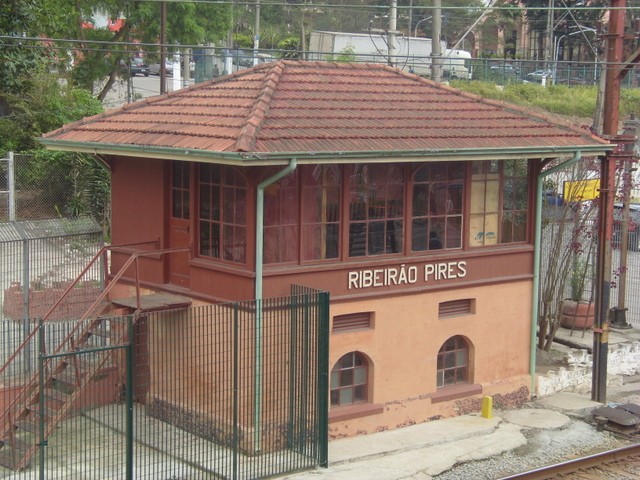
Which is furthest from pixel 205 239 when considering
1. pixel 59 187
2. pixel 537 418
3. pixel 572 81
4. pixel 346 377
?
pixel 572 81

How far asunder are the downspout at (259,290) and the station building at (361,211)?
0.04 m

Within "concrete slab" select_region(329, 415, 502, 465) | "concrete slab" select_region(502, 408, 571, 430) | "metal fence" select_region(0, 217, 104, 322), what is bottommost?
"concrete slab" select_region(502, 408, 571, 430)

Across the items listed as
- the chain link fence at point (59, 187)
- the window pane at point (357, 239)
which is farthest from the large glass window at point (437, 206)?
the chain link fence at point (59, 187)

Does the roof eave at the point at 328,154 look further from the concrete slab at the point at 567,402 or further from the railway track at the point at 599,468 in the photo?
the railway track at the point at 599,468

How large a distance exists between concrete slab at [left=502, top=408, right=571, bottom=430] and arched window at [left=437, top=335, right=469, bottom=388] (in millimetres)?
944

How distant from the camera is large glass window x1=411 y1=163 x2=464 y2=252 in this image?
1511cm

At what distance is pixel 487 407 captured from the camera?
15.6 metres

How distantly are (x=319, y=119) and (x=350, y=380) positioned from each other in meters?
3.84

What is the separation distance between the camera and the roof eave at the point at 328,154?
1243 centimetres

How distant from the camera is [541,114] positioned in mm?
16891

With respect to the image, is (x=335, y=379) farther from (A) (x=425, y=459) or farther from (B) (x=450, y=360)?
(B) (x=450, y=360)

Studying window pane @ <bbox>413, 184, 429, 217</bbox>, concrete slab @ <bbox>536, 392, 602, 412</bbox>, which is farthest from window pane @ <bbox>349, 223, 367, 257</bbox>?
concrete slab @ <bbox>536, 392, 602, 412</bbox>

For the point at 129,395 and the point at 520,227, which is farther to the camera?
the point at 520,227

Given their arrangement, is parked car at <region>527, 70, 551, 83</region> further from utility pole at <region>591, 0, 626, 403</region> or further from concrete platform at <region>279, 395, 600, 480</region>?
concrete platform at <region>279, 395, 600, 480</region>
